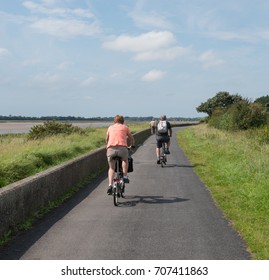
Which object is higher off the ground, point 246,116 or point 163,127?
point 246,116

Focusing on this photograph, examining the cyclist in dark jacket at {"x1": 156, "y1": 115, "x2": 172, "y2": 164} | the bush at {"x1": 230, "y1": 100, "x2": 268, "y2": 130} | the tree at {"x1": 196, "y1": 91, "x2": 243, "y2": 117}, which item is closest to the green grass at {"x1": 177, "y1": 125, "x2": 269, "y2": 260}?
the cyclist in dark jacket at {"x1": 156, "y1": 115, "x2": 172, "y2": 164}

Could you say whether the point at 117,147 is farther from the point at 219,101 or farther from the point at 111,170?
the point at 219,101

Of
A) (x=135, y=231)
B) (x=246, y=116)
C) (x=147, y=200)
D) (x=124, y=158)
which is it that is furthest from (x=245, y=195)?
(x=246, y=116)

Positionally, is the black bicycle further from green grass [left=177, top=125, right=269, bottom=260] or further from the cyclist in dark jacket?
the cyclist in dark jacket

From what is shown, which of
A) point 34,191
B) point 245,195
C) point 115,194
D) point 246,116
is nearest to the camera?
point 34,191

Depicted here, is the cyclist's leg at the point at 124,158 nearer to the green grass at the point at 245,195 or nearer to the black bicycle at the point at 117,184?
the black bicycle at the point at 117,184

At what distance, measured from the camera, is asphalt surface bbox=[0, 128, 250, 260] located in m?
5.45

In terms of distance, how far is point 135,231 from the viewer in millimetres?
6598

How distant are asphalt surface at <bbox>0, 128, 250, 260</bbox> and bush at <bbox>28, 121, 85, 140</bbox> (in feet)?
61.8

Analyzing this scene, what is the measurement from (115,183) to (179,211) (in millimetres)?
1521

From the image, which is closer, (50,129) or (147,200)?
(147,200)

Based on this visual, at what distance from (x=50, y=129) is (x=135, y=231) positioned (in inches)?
980

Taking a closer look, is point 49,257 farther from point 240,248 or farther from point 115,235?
point 240,248

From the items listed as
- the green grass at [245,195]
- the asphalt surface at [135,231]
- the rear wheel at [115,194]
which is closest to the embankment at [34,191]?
the asphalt surface at [135,231]
